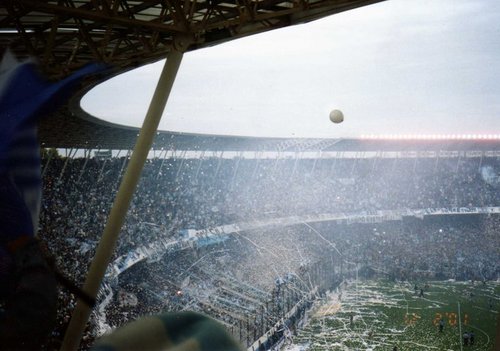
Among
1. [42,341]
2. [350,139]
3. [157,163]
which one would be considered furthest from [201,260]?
[42,341]

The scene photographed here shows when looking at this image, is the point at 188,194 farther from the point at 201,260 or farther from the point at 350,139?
the point at 350,139

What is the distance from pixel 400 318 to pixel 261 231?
11.6 meters

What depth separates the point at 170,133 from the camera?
2759 centimetres

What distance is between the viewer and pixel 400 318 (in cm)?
2147

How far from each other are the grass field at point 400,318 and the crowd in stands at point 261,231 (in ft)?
5.40

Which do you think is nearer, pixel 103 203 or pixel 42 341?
pixel 42 341

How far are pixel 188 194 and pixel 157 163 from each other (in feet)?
10.4

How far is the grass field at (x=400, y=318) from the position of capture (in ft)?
59.9

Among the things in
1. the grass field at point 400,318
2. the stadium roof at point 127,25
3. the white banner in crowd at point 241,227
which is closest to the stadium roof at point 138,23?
the stadium roof at point 127,25
